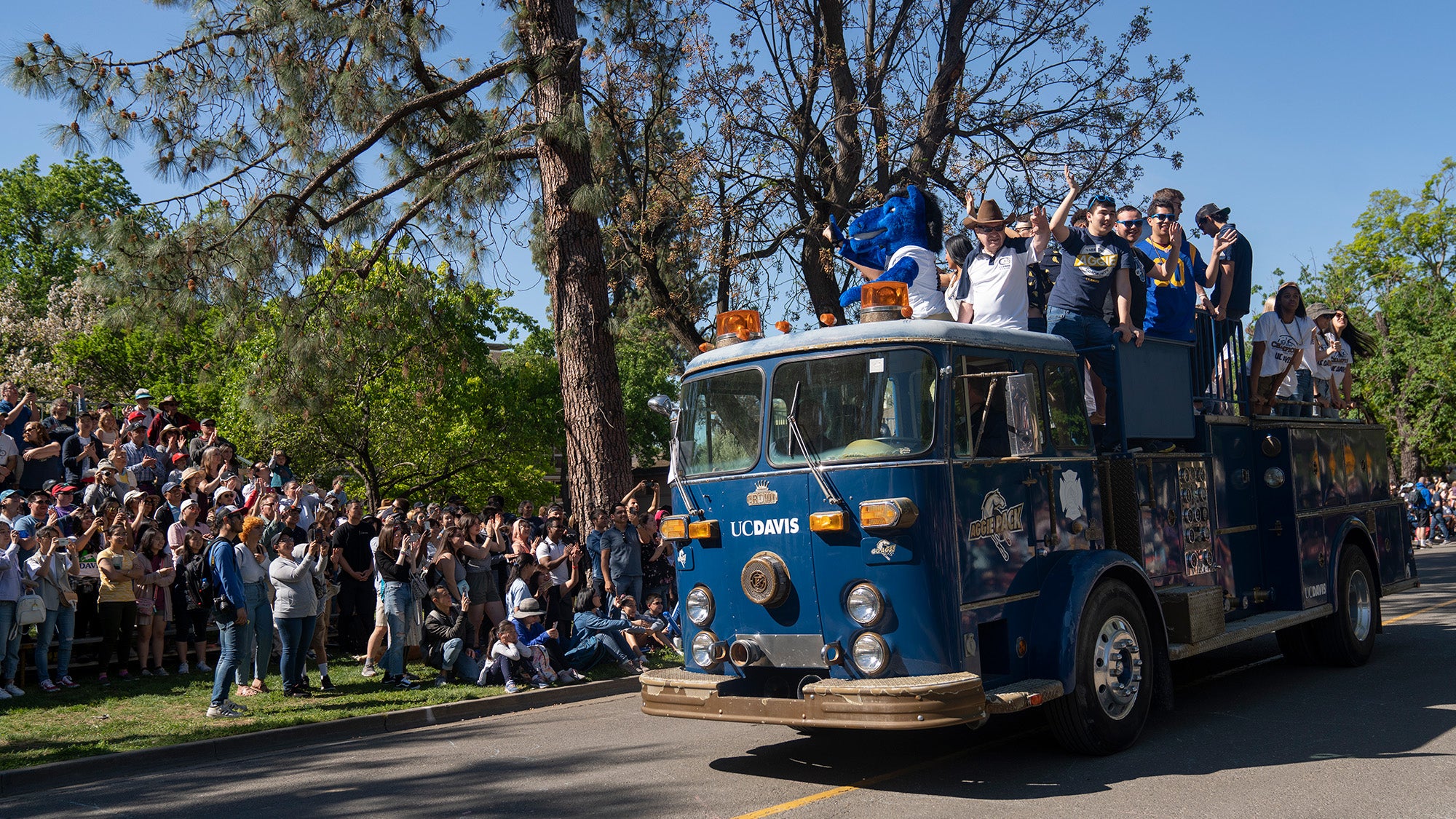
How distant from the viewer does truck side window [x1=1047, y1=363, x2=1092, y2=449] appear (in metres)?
7.45

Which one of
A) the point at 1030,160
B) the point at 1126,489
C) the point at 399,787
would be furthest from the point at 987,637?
the point at 1030,160

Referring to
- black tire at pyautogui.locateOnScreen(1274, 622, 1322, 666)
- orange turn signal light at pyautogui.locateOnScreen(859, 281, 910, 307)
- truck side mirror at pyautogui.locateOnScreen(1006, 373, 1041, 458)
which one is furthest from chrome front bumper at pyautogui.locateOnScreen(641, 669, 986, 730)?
black tire at pyautogui.locateOnScreen(1274, 622, 1322, 666)

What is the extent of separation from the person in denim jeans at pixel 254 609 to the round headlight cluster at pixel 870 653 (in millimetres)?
6726

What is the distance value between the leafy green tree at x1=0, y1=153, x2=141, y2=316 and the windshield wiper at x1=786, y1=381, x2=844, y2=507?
152 ft

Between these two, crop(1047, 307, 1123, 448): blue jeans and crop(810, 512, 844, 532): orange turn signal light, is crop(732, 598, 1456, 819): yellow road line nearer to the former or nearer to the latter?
crop(810, 512, 844, 532): orange turn signal light

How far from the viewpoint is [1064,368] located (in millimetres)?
7672

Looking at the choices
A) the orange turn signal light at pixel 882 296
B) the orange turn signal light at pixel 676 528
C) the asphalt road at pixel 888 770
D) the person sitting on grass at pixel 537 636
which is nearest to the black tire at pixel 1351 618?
the asphalt road at pixel 888 770

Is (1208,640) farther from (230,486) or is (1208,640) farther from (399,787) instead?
(230,486)

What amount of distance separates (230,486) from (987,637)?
33.7ft

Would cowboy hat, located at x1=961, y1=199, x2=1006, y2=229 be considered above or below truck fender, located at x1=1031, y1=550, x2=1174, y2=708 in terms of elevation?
above

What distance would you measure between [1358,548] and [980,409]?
19.9 ft

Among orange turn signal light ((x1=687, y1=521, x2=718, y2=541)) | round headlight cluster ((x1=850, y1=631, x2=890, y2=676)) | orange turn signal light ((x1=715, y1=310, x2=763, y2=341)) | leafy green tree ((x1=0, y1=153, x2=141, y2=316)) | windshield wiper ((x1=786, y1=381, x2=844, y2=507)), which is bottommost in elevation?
round headlight cluster ((x1=850, y1=631, x2=890, y2=676))

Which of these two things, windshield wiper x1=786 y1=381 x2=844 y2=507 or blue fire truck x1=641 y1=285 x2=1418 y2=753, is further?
windshield wiper x1=786 y1=381 x2=844 y2=507

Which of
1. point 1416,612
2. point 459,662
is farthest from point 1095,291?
point 1416,612
